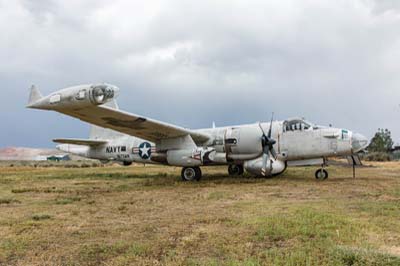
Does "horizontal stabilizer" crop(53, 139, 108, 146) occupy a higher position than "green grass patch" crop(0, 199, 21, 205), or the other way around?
"horizontal stabilizer" crop(53, 139, 108, 146)

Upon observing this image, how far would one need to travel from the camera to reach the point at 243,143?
670 inches

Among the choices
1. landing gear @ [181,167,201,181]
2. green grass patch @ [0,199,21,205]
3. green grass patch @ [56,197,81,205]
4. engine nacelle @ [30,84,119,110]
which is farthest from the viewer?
landing gear @ [181,167,201,181]

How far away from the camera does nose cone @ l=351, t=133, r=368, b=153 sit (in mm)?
16203

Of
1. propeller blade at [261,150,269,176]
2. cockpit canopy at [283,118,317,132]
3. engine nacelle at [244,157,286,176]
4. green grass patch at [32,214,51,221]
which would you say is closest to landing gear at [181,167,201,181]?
engine nacelle at [244,157,286,176]

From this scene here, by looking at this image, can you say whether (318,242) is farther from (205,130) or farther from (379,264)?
(205,130)

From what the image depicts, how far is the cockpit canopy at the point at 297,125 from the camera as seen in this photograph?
17.0 m

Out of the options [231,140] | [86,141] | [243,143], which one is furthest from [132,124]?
[86,141]

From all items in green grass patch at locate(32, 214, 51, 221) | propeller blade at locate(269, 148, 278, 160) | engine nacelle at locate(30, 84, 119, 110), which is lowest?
green grass patch at locate(32, 214, 51, 221)

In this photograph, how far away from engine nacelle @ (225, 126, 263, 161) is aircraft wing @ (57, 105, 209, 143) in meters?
1.14

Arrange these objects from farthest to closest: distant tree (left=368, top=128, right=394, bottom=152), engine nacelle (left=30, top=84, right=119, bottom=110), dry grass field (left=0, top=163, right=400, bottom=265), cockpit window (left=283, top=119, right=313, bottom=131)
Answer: distant tree (left=368, top=128, right=394, bottom=152) < cockpit window (left=283, top=119, right=313, bottom=131) < engine nacelle (left=30, top=84, right=119, bottom=110) < dry grass field (left=0, top=163, right=400, bottom=265)

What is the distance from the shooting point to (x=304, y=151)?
16750 millimetres

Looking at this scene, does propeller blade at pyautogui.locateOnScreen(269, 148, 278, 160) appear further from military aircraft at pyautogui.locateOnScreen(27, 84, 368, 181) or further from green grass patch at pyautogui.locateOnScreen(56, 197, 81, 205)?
green grass patch at pyautogui.locateOnScreen(56, 197, 81, 205)

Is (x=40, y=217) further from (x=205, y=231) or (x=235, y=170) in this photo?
(x=235, y=170)

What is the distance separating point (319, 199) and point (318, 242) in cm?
515
